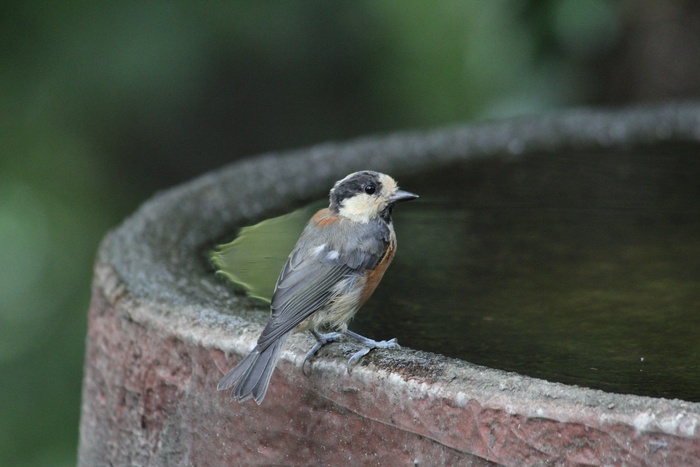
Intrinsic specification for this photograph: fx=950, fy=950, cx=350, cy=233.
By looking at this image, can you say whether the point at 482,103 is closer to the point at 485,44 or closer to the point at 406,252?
the point at 485,44

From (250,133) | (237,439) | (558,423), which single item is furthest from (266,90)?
(558,423)

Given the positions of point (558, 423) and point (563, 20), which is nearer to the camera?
point (558, 423)

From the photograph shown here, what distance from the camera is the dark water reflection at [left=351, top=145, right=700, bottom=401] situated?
2049mm

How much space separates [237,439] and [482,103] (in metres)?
4.73

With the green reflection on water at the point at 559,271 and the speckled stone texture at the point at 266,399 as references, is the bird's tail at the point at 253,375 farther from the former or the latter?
the green reflection on water at the point at 559,271

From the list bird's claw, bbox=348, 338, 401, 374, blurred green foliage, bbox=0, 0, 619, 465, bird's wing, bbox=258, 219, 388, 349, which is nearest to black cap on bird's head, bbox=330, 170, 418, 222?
bird's wing, bbox=258, 219, 388, 349

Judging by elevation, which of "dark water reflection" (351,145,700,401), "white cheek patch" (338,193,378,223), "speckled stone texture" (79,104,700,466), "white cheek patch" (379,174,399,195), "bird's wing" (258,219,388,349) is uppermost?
"white cheek patch" (379,174,399,195)

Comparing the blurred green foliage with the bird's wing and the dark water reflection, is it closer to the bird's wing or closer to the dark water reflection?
the dark water reflection

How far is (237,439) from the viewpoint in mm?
1953

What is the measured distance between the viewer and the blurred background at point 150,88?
4.80m

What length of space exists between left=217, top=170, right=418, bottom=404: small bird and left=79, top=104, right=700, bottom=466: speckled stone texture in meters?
0.07

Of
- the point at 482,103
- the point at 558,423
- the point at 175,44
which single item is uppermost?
the point at 175,44

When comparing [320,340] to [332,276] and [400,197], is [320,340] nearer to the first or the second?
[332,276]

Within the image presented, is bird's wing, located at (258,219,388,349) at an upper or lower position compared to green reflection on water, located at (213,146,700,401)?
upper
